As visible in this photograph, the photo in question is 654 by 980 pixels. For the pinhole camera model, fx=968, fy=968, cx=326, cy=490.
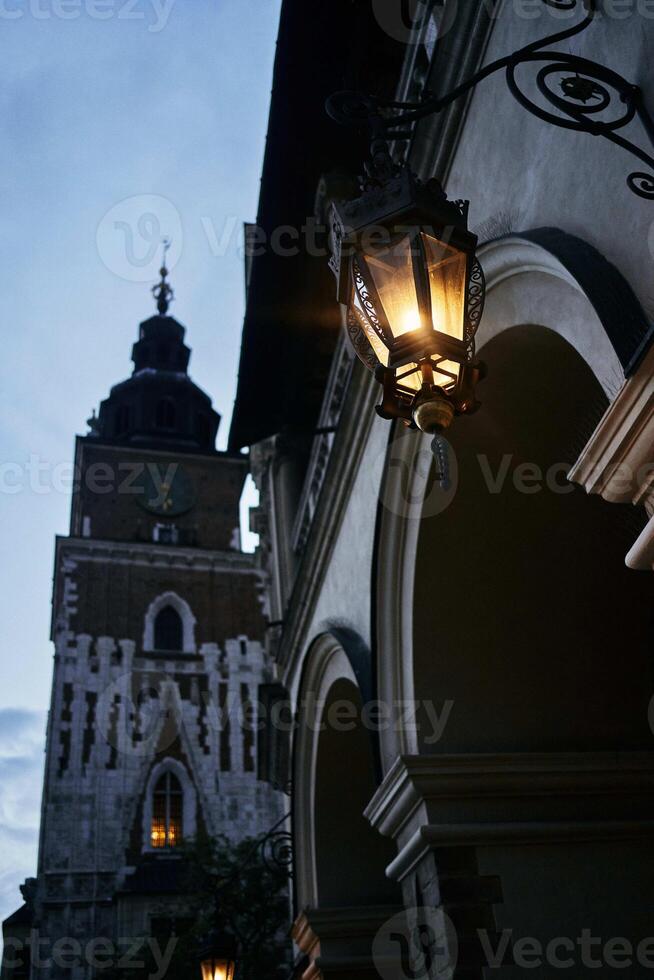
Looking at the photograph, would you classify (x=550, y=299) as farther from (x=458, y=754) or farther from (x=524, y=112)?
(x=458, y=754)

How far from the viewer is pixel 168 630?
33312 mm

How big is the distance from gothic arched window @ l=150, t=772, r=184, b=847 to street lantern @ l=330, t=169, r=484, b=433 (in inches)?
1085

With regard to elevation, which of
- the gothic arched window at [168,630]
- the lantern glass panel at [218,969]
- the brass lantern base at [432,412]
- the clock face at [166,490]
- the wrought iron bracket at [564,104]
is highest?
the clock face at [166,490]

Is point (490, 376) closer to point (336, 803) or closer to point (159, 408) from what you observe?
point (336, 803)

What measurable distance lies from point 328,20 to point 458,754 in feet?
23.0

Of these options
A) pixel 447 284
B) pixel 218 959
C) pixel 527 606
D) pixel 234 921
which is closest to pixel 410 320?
pixel 447 284

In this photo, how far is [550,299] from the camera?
3879 millimetres

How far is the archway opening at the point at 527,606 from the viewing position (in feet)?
18.1

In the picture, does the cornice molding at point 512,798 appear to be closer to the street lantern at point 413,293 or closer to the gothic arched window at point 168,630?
the street lantern at point 413,293

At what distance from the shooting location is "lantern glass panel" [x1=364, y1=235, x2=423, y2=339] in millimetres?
3004

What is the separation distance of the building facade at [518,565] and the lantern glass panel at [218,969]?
4.54ft

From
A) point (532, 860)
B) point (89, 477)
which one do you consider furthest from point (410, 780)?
point (89, 477)

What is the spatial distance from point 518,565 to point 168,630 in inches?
1126

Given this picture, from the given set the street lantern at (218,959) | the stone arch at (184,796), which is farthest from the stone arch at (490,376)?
the stone arch at (184,796)
